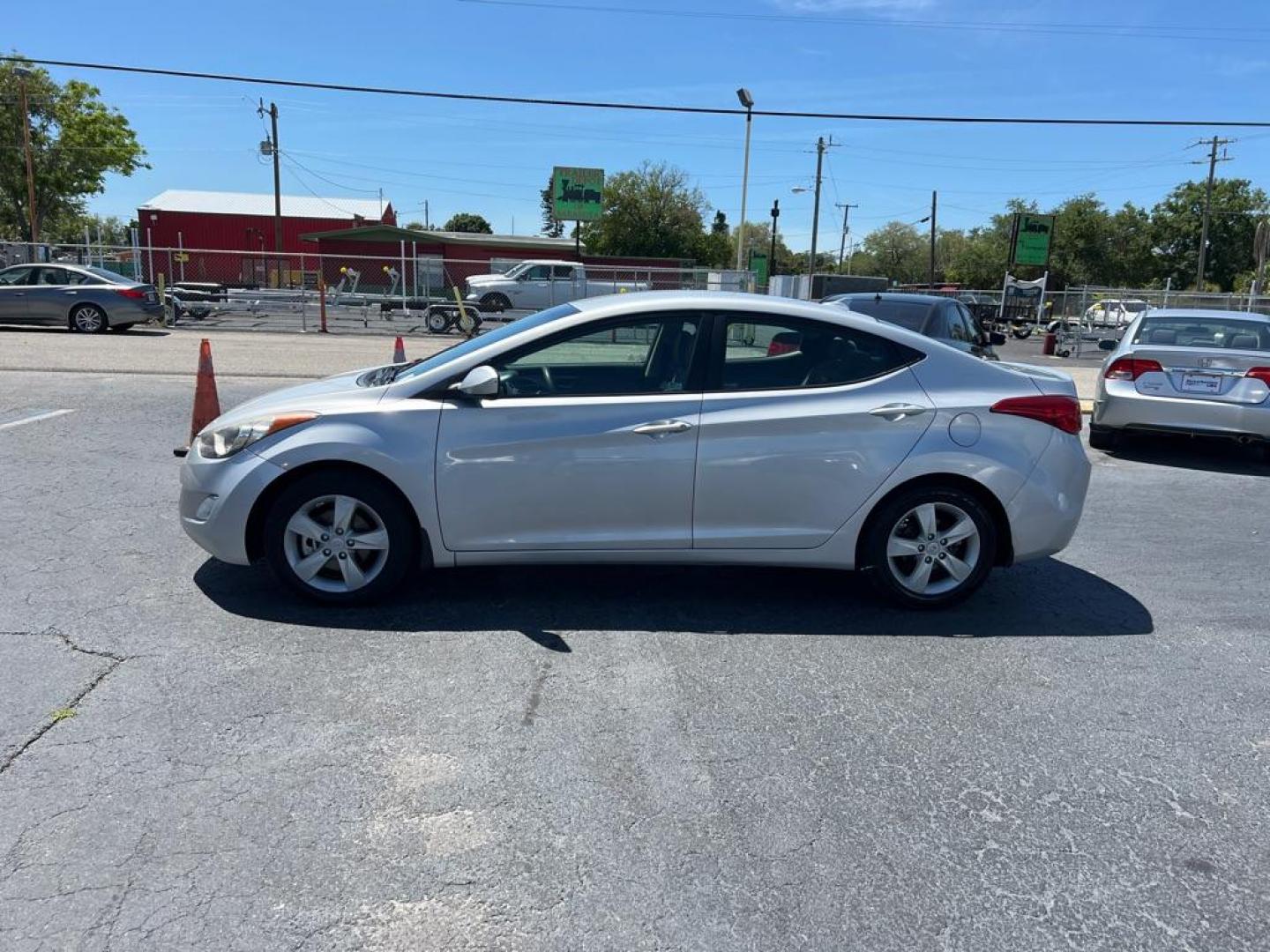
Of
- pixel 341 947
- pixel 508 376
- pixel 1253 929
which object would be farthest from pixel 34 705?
pixel 1253 929

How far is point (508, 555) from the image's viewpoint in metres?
4.64

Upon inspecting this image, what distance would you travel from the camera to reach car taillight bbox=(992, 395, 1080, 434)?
479cm

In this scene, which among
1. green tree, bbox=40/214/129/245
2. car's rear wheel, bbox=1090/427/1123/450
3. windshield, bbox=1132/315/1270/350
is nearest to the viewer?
windshield, bbox=1132/315/1270/350

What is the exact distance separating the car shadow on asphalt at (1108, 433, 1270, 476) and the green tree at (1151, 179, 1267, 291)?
258 ft

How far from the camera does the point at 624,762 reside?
3.39 m

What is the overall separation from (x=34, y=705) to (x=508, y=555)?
6.53 feet

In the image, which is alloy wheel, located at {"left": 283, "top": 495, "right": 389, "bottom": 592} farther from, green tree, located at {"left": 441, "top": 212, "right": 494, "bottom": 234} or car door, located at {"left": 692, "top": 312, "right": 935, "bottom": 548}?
green tree, located at {"left": 441, "top": 212, "right": 494, "bottom": 234}

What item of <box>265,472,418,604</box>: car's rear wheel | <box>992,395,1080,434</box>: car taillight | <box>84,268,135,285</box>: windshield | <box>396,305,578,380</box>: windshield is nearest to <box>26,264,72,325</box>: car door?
<box>84,268,135,285</box>: windshield

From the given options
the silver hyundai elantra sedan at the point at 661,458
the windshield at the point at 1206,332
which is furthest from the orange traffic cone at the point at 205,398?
the windshield at the point at 1206,332

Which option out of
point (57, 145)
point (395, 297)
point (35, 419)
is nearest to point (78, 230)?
point (57, 145)

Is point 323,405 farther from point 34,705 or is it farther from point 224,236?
point 224,236

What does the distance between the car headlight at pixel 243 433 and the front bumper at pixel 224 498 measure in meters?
0.04

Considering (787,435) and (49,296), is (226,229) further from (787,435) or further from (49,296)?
(787,435)

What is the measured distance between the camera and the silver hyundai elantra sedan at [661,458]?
4.54 meters
